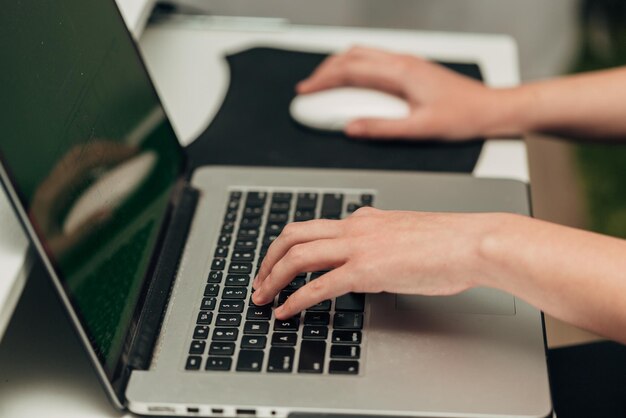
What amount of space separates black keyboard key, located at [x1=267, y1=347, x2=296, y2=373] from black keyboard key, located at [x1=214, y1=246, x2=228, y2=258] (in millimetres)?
128

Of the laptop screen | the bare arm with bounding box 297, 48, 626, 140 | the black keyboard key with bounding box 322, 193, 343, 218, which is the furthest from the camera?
the bare arm with bounding box 297, 48, 626, 140

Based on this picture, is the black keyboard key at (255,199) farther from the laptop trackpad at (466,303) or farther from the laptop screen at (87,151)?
the laptop trackpad at (466,303)

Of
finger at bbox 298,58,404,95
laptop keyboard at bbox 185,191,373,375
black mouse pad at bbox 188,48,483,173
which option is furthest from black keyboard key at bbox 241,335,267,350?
finger at bbox 298,58,404,95

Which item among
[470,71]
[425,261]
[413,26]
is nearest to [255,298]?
[425,261]

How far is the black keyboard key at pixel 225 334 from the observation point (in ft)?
2.12

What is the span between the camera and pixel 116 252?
67 centimetres

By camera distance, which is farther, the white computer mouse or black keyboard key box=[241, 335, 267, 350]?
the white computer mouse

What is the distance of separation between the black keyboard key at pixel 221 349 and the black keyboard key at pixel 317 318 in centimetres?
6

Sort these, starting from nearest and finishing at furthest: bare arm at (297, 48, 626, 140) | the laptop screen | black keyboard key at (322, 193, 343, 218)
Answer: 1. the laptop screen
2. black keyboard key at (322, 193, 343, 218)
3. bare arm at (297, 48, 626, 140)

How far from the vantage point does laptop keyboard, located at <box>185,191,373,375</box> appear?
2.06 ft

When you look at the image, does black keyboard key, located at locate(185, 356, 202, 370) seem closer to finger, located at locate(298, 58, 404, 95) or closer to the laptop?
the laptop

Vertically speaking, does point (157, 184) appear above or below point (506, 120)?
above

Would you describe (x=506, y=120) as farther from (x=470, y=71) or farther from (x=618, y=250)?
(x=618, y=250)

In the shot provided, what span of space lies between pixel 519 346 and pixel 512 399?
6cm
